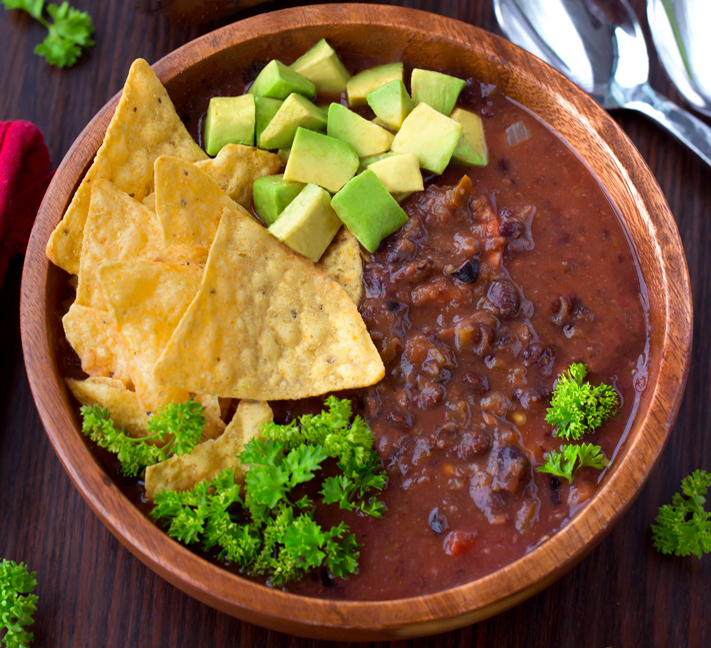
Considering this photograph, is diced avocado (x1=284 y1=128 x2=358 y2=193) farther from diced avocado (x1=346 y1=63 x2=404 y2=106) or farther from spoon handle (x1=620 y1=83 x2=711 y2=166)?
spoon handle (x1=620 y1=83 x2=711 y2=166)

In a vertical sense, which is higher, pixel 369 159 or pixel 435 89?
pixel 435 89

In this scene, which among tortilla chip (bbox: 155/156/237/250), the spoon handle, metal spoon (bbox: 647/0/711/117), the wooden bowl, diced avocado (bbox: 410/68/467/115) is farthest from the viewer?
metal spoon (bbox: 647/0/711/117)

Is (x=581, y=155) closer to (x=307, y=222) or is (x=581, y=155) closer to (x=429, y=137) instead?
(x=429, y=137)

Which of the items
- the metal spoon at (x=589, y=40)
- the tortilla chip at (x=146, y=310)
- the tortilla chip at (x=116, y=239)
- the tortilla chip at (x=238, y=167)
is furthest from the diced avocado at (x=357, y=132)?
the metal spoon at (x=589, y=40)

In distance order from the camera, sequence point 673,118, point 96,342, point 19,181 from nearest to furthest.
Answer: point 96,342, point 19,181, point 673,118

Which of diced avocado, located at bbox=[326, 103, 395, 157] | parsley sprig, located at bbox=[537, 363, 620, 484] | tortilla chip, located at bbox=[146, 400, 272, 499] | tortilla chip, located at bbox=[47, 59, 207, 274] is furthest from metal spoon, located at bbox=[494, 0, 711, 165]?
tortilla chip, located at bbox=[146, 400, 272, 499]

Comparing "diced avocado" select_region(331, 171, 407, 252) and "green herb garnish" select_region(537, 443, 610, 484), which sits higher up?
"diced avocado" select_region(331, 171, 407, 252)

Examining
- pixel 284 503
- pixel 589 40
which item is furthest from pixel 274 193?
pixel 589 40

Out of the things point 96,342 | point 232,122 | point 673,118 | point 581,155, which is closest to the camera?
point 96,342
